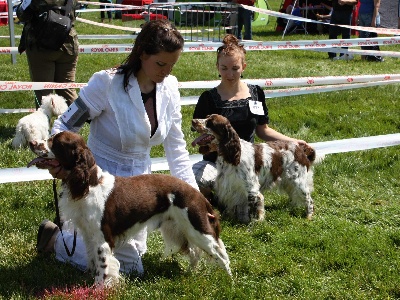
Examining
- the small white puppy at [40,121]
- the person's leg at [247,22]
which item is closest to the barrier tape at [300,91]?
the small white puppy at [40,121]

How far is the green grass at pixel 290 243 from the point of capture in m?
3.90

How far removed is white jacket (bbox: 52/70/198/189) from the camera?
12.9ft

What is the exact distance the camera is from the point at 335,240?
4715mm

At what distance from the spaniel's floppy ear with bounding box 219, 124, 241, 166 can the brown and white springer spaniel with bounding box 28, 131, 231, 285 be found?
39.5 inches

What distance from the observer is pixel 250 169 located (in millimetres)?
5160

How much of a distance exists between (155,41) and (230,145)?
4.35 feet

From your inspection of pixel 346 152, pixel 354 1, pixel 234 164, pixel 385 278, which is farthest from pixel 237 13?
pixel 385 278

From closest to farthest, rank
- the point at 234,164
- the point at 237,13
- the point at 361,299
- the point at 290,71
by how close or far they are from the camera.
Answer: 1. the point at 361,299
2. the point at 234,164
3. the point at 290,71
4. the point at 237,13

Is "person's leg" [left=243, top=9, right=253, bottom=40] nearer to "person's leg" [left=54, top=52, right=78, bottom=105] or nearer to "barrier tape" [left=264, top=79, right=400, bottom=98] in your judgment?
"barrier tape" [left=264, top=79, right=400, bottom=98]

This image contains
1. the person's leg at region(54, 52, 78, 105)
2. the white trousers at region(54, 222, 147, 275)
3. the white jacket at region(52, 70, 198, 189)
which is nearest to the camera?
the white jacket at region(52, 70, 198, 189)

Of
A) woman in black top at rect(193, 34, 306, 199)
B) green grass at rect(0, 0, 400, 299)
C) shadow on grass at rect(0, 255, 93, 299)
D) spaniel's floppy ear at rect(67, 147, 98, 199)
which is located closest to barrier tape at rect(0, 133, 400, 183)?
green grass at rect(0, 0, 400, 299)

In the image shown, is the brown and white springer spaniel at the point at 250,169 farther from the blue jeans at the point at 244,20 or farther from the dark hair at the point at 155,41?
the blue jeans at the point at 244,20

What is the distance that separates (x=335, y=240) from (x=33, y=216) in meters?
2.29

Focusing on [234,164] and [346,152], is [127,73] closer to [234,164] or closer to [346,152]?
[234,164]
